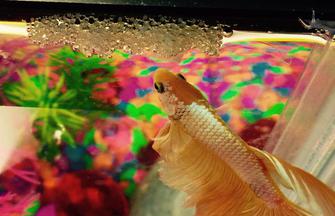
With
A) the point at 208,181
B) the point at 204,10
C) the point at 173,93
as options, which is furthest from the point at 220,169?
the point at 204,10

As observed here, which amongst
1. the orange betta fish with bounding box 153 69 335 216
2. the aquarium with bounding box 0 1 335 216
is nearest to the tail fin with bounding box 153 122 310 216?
the orange betta fish with bounding box 153 69 335 216

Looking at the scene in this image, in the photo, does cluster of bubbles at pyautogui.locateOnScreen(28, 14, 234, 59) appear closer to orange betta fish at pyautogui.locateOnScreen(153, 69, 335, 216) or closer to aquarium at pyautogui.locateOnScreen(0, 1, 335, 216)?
aquarium at pyautogui.locateOnScreen(0, 1, 335, 216)

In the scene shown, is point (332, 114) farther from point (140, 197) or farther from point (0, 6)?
point (0, 6)

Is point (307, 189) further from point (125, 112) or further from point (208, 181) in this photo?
point (125, 112)

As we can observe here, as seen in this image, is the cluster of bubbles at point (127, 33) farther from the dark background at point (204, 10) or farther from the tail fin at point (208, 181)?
the tail fin at point (208, 181)

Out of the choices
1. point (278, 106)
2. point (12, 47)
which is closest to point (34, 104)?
point (12, 47)
